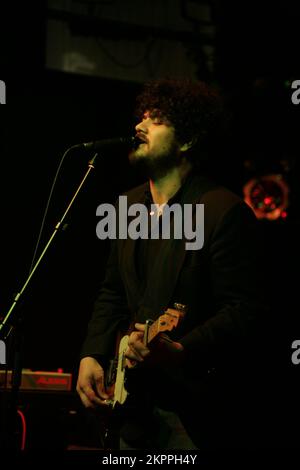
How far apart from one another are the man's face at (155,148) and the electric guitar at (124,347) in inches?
31.0

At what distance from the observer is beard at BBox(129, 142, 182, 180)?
285 cm

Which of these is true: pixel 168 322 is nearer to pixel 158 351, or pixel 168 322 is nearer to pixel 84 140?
pixel 158 351

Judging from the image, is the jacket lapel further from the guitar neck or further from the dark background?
the dark background

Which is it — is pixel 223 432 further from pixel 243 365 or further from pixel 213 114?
pixel 213 114

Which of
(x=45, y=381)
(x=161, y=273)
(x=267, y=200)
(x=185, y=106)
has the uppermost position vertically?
(x=185, y=106)

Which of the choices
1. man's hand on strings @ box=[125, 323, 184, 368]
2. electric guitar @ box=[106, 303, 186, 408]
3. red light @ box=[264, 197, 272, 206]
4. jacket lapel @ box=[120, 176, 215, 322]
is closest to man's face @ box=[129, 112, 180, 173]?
jacket lapel @ box=[120, 176, 215, 322]

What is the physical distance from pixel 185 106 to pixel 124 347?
1.36 m

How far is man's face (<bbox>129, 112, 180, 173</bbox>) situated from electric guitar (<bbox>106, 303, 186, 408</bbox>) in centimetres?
79

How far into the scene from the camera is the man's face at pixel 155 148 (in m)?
2.85

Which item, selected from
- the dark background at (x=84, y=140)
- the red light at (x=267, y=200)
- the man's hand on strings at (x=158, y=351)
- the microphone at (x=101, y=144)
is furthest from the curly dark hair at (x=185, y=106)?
the red light at (x=267, y=200)

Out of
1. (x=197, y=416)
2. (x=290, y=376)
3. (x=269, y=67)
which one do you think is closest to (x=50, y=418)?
(x=197, y=416)

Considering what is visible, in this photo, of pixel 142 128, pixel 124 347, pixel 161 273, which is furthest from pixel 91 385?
pixel 142 128

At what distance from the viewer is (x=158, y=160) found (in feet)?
9.38

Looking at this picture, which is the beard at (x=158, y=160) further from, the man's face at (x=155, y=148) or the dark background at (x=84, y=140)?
the dark background at (x=84, y=140)
